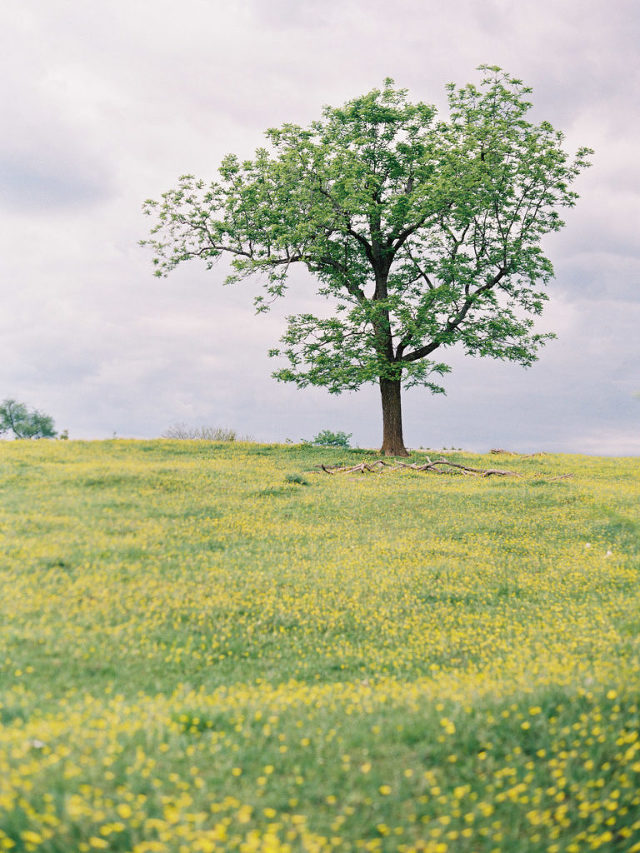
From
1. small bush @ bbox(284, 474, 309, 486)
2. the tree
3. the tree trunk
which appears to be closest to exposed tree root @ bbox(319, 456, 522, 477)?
the tree trunk

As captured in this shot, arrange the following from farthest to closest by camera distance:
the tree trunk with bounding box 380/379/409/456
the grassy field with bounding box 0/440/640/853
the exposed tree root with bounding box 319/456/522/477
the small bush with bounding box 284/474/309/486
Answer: the tree trunk with bounding box 380/379/409/456 → the exposed tree root with bounding box 319/456/522/477 → the small bush with bounding box 284/474/309/486 → the grassy field with bounding box 0/440/640/853

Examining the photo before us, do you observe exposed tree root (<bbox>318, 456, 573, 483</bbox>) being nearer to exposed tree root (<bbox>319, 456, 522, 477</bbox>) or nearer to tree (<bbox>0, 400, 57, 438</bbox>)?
exposed tree root (<bbox>319, 456, 522, 477</bbox>)

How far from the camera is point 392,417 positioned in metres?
38.3

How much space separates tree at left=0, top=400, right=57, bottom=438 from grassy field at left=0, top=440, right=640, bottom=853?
141 feet

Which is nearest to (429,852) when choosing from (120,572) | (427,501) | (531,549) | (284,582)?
(284,582)

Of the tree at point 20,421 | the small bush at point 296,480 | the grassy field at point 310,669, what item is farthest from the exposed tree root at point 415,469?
the tree at point 20,421

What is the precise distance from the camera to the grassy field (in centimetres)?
613

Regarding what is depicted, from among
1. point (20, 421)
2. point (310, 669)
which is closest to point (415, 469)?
point (310, 669)

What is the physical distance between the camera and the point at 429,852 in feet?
19.0

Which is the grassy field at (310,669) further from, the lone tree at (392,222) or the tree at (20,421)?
the tree at (20,421)

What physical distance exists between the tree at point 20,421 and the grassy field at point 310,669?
141ft

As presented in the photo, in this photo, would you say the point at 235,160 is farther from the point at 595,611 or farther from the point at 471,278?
the point at 595,611

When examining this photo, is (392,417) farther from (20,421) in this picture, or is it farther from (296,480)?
(20,421)

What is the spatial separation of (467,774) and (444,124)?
38553mm
